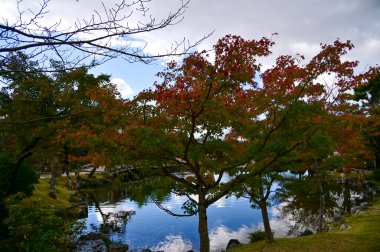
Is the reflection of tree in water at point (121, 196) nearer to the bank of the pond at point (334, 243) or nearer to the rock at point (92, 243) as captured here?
the rock at point (92, 243)

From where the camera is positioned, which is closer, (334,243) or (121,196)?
(334,243)

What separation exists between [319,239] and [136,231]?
11807mm

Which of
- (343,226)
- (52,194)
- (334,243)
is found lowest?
(343,226)

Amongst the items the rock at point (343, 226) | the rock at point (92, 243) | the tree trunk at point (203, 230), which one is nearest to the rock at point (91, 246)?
the rock at point (92, 243)

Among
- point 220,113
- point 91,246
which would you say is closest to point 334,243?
point 220,113

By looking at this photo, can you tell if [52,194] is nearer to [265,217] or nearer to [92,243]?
[92,243]

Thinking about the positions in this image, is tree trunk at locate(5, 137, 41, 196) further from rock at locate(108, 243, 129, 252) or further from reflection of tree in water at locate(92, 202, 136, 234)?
rock at locate(108, 243, 129, 252)

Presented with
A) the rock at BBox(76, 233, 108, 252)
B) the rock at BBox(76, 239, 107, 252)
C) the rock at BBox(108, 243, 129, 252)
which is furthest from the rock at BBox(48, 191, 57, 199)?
the rock at BBox(108, 243, 129, 252)

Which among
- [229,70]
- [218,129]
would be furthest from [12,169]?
[229,70]

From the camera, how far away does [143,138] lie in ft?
24.6

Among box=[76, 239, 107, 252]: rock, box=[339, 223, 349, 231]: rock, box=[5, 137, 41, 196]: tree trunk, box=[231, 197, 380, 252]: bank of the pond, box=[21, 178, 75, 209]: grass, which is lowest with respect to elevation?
box=[76, 239, 107, 252]: rock

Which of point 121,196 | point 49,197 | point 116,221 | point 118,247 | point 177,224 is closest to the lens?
point 118,247

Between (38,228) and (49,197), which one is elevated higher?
(38,228)

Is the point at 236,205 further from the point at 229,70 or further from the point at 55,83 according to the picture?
the point at 229,70
